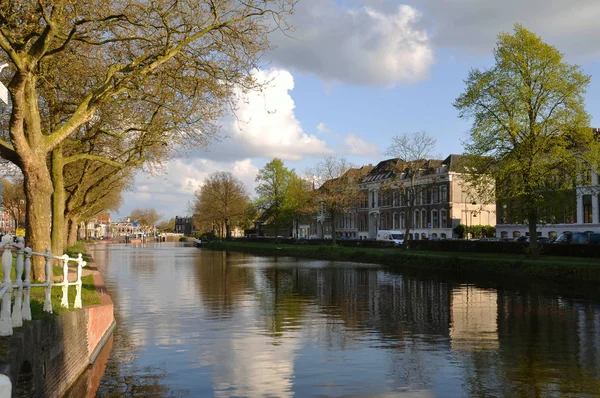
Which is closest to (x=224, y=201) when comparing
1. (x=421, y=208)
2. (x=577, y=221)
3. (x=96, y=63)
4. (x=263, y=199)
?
(x=263, y=199)

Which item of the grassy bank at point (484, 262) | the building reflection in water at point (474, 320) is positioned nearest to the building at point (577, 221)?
the grassy bank at point (484, 262)

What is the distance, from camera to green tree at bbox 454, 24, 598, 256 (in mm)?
37094

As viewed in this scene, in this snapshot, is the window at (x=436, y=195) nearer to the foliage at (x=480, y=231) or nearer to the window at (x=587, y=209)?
the foliage at (x=480, y=231)

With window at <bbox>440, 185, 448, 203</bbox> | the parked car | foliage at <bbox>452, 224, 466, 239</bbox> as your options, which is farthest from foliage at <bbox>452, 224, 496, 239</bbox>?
the parked car

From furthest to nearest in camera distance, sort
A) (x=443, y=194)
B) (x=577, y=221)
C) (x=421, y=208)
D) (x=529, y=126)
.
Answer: (x=421, y=208) → (x=443, y=194) → (x=577, y=221) → (x=529, y=126)

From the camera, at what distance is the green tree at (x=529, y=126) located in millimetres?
37094

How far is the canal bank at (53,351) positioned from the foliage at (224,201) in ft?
280

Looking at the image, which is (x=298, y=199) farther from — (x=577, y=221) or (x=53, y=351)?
(x=53, y=351)

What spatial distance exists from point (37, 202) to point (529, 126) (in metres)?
32.1

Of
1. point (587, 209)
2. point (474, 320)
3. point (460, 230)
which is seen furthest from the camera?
point (460, 230)

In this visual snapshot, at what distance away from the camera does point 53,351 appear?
9.09m

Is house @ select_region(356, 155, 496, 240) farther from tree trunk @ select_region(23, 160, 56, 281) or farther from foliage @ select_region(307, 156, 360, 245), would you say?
tree trunk @ select_region(23, 160, 56, 281)

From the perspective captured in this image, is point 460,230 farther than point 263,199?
No

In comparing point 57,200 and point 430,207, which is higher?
point 430,207
